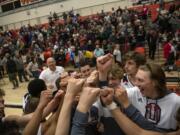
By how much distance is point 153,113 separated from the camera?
271cm

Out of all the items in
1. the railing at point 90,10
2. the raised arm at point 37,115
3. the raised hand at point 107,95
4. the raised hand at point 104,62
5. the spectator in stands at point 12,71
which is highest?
the railing at point 90,10

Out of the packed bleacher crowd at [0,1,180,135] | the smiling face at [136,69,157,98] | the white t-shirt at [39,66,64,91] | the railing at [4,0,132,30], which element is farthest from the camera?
the railing at [4,0,132,30]

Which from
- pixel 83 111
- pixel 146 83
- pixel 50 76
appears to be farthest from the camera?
pixel 50 76

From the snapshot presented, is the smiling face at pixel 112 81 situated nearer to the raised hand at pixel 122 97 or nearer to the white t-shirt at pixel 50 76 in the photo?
the raised hand at pixel 122 97

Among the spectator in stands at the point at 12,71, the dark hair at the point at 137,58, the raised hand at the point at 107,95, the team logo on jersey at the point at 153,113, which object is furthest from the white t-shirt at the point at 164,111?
the spectator in stands at the point at 12,71

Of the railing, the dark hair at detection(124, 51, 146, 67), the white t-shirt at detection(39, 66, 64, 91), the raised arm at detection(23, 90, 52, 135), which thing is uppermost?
the railing

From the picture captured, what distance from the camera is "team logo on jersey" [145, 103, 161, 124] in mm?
2672

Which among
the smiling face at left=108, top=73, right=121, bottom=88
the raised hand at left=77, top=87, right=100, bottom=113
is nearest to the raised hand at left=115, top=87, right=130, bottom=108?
the raised hand at left=77, top=87, right=100, bottom=113

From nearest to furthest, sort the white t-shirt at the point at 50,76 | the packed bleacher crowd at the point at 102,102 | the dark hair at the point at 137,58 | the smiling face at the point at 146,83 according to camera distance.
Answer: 1. the packed bleacher crowd at the point at 102,102
2. the smiling face at the point at 146,83
3. the dark hair at the point at 137,58
4. the white t-shirt at the point at 50,76

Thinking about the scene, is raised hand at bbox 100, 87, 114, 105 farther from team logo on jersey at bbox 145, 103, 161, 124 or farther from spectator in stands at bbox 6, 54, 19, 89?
spectator in stands at bbox 6, 54, 19, 89

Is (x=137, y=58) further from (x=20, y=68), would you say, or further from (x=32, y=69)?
(x=20, y=68)

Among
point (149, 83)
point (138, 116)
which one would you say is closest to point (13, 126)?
point (138, 116)

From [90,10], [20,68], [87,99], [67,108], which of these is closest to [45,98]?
[67,108]

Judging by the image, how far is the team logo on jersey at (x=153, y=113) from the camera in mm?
2672
